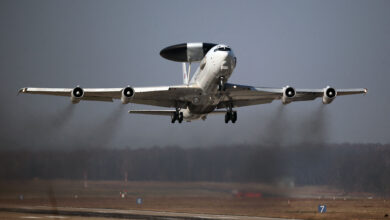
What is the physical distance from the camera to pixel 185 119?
197 ft

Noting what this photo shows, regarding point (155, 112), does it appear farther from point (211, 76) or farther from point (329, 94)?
point (329, 94)

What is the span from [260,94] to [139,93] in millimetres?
11670

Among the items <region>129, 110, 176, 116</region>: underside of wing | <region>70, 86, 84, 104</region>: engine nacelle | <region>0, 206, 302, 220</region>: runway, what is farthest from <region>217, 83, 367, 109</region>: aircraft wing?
<region>70, 86, 84, 104</region>: engine nacelle

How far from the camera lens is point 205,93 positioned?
52312mm

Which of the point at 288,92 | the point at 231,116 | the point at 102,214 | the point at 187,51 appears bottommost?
the point at 102,214

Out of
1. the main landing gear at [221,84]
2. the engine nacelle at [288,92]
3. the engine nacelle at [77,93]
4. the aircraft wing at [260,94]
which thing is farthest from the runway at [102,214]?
the main landing gear at [221,84]

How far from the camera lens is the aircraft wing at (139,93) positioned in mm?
52500

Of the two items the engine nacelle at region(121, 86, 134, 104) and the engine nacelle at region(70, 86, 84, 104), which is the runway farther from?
the engine nacelle at region(121, 86, 134, 104)

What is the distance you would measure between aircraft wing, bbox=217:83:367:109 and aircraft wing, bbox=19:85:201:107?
12.4ft

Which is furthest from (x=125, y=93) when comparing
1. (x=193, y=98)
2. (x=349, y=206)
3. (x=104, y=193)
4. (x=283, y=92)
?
(x=349, y=206)

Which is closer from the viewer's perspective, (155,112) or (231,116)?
(231,116)

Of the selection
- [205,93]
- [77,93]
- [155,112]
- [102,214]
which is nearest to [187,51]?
→ [155,112]

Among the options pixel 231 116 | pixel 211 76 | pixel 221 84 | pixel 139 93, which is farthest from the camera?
pixel 231 116

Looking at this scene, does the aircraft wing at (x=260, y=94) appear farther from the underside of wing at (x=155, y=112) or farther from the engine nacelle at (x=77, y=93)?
the engine nacelle at (x=77, y=93)
